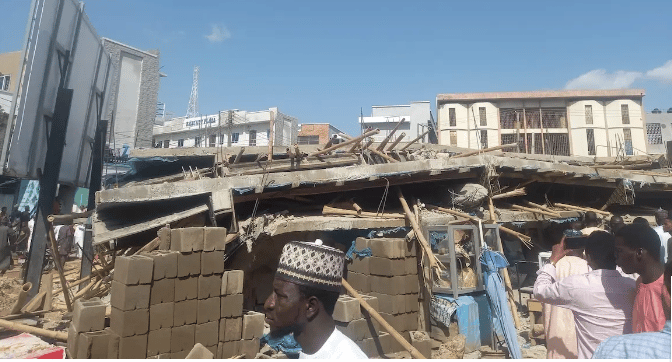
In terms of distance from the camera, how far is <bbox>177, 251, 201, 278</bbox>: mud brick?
16.9 feet

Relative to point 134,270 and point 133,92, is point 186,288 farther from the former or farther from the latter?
point 133,92

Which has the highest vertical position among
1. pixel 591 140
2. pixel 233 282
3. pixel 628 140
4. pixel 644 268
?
pixel 628 140

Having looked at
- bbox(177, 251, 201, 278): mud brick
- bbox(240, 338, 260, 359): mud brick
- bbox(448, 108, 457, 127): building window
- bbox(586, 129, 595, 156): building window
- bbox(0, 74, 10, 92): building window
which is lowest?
bbox(240, 338, 260, 359): mud brick

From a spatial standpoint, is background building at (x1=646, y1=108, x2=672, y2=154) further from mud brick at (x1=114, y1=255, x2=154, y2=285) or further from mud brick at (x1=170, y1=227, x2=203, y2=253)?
mud brick at (x1=114, y1=255, x2=154, y2=285)

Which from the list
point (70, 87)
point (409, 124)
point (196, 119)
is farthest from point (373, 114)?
point (70, 87)

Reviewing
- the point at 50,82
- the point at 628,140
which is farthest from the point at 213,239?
the point at 628,140

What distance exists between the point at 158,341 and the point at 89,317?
2.74 ft

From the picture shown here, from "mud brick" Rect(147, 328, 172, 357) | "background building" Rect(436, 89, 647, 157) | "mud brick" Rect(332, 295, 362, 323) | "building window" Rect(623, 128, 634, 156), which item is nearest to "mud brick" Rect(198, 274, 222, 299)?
"mud brick" Rect(147, 328, 172, 357)

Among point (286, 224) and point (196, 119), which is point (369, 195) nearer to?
point (286, 224)

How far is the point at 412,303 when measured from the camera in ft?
23.0

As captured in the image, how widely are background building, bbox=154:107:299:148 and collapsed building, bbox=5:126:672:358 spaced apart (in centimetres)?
2832

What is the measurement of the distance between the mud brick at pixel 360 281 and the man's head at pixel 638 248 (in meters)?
4.78

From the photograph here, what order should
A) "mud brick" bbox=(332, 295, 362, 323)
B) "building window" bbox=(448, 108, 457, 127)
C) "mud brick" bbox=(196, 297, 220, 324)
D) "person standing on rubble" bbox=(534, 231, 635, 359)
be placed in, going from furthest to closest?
"building window" bbox=(448, 108, 457, 127) < "mud brick" bbox=(332, 295, 362, 323) < "mud brick" bbox=(196, 297, 220, 324) < "person standing on rubble" bbox=(534, 231, 635, 359)

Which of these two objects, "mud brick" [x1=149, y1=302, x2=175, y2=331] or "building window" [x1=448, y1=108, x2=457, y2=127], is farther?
"building window" [x1=448, y1=108, x2=457, y2=127]
